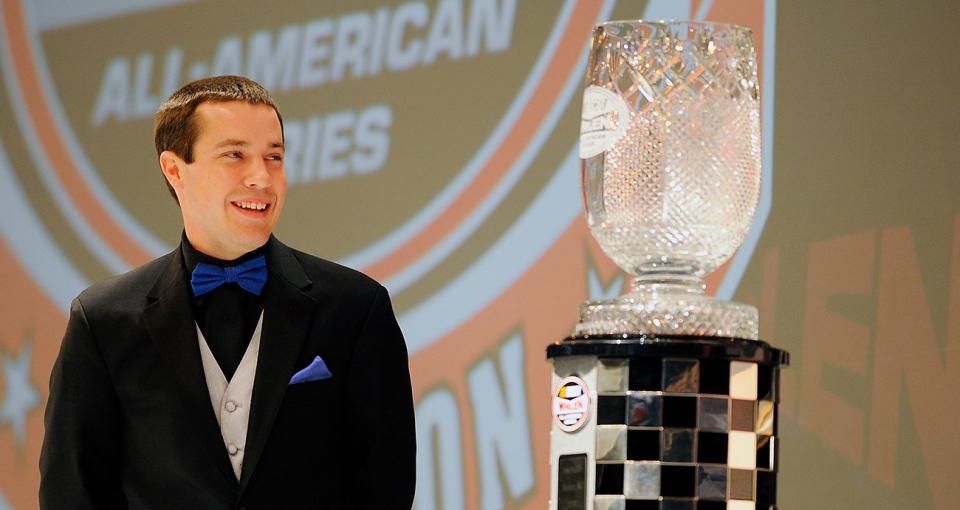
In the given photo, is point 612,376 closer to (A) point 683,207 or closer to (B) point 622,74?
(A) point 683,207

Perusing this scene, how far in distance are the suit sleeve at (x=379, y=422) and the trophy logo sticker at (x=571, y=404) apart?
0.30 metres

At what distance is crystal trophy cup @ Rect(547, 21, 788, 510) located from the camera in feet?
6.15

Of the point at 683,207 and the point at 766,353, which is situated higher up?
the point at 683,207

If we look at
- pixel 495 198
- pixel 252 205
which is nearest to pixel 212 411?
pixel 252 205

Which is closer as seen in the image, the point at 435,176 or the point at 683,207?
the point at 683,207

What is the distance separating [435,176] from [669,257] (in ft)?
6.96

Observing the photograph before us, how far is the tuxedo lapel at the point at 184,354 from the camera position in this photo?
2.08 metres

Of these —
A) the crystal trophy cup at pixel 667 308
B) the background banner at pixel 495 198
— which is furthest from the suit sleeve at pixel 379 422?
the background banner at pixel 495 198

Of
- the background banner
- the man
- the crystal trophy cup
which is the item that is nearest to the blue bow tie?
the man

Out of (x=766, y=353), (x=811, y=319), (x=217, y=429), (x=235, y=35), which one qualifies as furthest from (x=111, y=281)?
(x=235, y=35)

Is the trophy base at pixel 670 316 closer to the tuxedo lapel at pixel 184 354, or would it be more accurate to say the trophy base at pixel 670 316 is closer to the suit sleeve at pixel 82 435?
the tuxedo lapel at pixel 184 354

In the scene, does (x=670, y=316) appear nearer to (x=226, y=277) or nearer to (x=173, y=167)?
(x=226, y=277)

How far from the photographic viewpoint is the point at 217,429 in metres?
2.09

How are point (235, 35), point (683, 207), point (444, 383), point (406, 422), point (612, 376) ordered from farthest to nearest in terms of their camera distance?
point (235, 35)
point (444, 383)
point (406, 422)
point (683, 207)
point (612, 376)
